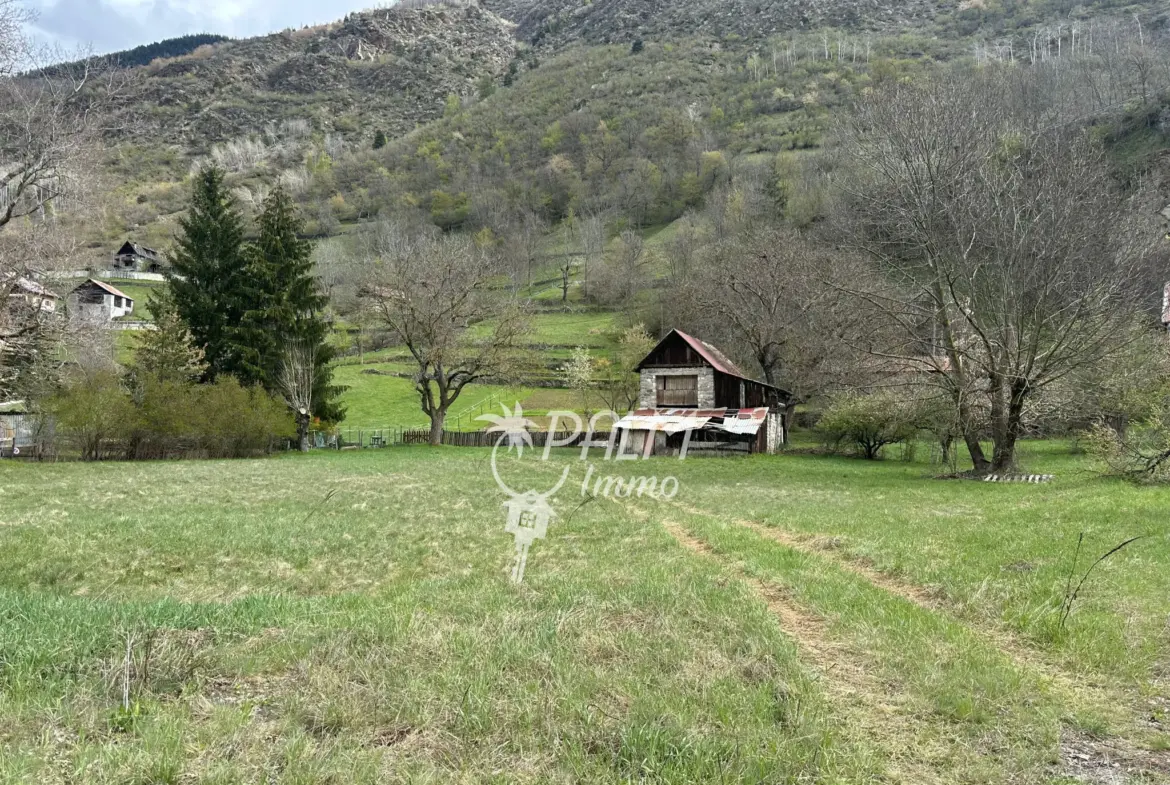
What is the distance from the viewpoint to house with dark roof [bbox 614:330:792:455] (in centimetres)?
3822

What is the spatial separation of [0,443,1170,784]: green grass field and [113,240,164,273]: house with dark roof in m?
106

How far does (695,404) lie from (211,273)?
105 ft

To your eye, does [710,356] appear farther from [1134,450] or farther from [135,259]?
[135,259]

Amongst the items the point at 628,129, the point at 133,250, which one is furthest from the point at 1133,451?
the point at 628,129

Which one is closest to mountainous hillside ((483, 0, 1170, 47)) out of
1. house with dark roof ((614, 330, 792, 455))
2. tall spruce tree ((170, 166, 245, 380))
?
house with dark roof ((614, 330, 792, 455))

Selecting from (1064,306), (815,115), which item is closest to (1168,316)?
(1064,306)

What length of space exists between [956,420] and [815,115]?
120319 mm

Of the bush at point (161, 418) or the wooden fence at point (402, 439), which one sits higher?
the bush at point (161, 418)

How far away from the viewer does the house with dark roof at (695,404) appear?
3822 centimetres

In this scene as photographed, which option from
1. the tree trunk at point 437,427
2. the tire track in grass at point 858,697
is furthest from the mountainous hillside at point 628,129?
the tire track in grass at point 858,697

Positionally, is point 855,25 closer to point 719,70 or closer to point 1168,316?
point 719,70

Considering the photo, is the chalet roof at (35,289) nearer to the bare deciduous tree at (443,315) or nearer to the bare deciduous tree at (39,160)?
the bare deciduous tree at (39,160)

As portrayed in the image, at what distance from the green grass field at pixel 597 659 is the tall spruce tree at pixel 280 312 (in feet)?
90.9

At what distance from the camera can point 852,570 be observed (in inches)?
350
